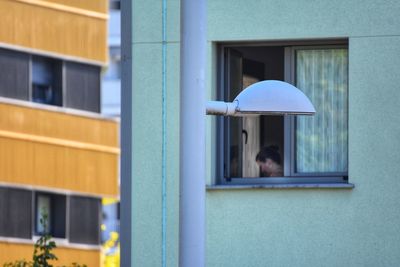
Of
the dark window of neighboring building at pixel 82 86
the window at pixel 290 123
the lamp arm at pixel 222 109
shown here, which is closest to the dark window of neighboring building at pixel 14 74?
the dark window of neighboring building at pixel 82 86

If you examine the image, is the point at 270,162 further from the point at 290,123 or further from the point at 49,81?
the point at 49,81

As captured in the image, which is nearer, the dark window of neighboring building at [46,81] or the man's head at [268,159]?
the man's head at [268,159]

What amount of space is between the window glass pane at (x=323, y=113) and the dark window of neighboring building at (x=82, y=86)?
3076 centimetres

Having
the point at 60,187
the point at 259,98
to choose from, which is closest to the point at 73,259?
the point at 60,187

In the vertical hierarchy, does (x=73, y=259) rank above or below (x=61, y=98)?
below

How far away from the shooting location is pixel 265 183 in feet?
50.1

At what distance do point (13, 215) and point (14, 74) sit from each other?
3802mm

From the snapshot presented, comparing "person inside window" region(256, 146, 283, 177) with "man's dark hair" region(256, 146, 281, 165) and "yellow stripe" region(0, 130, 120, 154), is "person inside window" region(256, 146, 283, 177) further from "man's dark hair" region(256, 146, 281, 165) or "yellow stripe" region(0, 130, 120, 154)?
"yellow stripe" region(0, 130, 120, 154)

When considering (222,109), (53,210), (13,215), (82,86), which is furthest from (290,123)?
(82,86)

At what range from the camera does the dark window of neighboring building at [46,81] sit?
4481cm

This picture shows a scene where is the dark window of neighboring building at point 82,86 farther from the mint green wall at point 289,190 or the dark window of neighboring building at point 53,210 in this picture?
the mint green wall at point 289,190

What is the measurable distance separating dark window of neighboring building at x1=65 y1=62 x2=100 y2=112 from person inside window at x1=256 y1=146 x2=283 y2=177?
30.8 metres

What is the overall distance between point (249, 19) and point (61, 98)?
30.6 m

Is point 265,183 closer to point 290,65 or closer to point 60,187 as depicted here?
point 290,65
